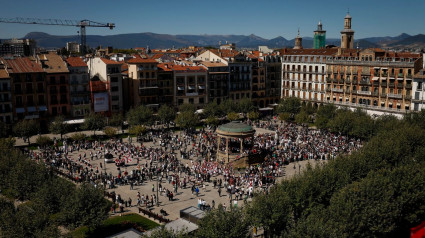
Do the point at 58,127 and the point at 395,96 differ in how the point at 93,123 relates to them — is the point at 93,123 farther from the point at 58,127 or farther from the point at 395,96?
the point at 395,96

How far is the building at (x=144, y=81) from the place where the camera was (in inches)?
3580

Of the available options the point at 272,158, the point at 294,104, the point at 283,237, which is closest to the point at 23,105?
the point at 272,158

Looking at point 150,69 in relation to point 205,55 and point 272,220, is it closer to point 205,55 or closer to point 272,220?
point 205,55

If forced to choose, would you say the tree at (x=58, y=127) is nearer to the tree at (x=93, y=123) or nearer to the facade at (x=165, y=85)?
the tree at (x=93, y=123)

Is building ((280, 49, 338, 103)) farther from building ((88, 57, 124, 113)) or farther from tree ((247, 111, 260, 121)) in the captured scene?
building ((88, 57, 124, 113))

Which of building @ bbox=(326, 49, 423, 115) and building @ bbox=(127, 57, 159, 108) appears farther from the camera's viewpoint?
building @ bbox=(127, 57, 159, 108)

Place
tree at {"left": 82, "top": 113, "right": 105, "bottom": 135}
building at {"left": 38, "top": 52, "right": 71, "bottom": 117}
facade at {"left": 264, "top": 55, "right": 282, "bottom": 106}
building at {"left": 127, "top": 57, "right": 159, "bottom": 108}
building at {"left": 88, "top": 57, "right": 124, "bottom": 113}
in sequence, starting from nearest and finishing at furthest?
tree at {"left": 82, "top": 113, "right": 105, "bottom": 135} < building at {"left": 38, "top": 52, "right": 71, "bottom": 117} < building at {"left": 88, "top": 57, "right": 124, "bottom": 113} < building at {"left": 127, "top": 57, "right": 159, "bottom": 108} < facade at {"left": 264, "top": 55, "right": 282, "bottom": 106}

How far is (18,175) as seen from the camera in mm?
38438

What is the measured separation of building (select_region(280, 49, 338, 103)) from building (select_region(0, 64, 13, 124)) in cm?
6693

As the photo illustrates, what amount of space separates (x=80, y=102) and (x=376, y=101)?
61610mm

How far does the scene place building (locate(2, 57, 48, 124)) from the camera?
7594 centimetres

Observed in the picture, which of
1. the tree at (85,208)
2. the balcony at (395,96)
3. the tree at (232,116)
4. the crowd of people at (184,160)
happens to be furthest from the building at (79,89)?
the balcony at (395,96)

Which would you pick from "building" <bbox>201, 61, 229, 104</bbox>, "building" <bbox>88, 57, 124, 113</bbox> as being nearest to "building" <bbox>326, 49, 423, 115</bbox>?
"building" <bbox>201, 61, 229, 104</bbox>

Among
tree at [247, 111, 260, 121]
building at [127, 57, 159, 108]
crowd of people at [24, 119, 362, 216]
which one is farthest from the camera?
building at [127, 57, 159, 108]
